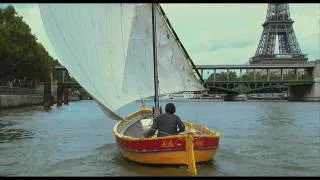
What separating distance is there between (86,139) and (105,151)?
637cm

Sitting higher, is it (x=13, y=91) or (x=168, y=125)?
(x=13, y=91)

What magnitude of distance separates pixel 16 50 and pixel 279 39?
13719 centimetres

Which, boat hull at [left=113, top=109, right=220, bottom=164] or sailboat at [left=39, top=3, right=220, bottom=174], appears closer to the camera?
boat hull at [left=113, top=109, right=220, bottom=164]

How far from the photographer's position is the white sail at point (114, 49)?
61.8 ft

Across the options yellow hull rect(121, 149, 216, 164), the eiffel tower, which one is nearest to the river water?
yellow hull rect(121, 149, 216, 164)

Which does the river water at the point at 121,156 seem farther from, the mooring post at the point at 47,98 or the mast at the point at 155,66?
the mooring post at the point at 47,98

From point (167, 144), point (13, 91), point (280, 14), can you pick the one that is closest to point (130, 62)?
point (167, 144)

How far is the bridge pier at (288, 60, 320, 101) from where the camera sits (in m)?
144

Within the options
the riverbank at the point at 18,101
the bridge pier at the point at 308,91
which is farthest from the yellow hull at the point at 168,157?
the bridge pier at the point at 308,91

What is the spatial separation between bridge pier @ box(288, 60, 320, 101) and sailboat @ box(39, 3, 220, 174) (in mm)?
125858

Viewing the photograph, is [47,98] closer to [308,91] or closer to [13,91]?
[13,91]

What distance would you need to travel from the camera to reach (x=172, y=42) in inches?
866

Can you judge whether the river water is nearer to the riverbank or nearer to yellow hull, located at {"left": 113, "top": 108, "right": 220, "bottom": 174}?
yellow hull, located at {"left": 113, "top": 108, "right": 220, "bottom": 174}

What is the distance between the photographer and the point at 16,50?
74.7 metres
